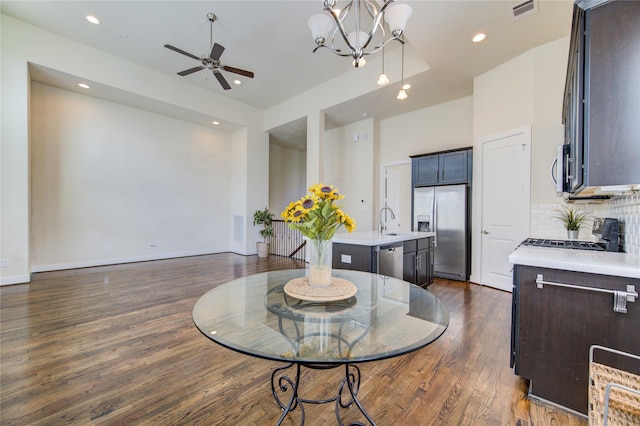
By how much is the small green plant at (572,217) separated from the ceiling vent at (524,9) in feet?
7.66

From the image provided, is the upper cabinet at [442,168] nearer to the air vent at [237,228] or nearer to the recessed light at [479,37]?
the recessed light at [479,37]

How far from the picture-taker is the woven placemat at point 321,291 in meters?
1.36

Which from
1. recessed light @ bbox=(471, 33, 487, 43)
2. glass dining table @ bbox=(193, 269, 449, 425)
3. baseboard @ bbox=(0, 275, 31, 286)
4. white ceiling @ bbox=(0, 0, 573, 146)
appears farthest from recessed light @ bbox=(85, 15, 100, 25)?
recessed light @ bbox=(471, 33, 487, 43)

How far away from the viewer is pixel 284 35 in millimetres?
4129

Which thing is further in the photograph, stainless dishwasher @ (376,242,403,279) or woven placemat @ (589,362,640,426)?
stainless dishwasher @ (376,242,403,279)

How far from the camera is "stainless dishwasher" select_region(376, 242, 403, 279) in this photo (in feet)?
9.62

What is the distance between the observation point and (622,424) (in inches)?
33.2

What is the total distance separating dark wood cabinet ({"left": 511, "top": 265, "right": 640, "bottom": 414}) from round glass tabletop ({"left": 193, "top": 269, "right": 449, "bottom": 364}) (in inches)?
26.3

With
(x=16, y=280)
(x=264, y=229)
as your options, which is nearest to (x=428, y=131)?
(x=264, y=229)

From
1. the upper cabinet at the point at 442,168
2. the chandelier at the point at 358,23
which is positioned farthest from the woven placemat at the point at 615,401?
the upper cabinet at the point at 442,168

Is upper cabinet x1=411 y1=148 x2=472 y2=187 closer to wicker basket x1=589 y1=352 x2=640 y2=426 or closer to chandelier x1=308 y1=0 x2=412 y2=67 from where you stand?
chandelier x1=308 y1=0 x2=412 y2=67

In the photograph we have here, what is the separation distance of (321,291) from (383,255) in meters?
1.70

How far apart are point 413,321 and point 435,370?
1.06 meters

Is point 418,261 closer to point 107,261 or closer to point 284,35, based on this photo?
point 284,35
